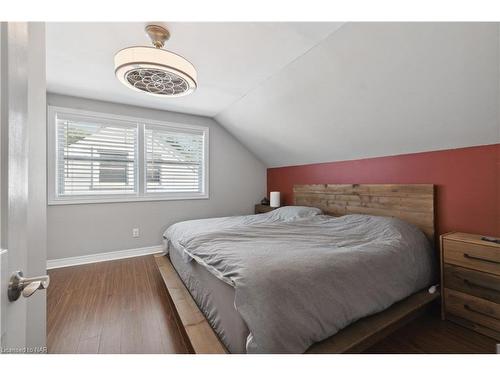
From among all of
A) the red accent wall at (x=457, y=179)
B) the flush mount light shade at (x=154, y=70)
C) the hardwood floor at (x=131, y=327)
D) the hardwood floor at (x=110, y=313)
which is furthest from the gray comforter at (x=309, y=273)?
the flush mount light shade at (x=154, y=70)

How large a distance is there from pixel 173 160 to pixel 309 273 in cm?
314

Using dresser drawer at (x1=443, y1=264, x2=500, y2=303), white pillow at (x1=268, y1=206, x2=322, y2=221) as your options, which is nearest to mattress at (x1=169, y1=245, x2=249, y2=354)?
white pillow at (x1=268, y1=206, x2=322, y2=221)

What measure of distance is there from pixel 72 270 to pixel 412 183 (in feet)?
14.1

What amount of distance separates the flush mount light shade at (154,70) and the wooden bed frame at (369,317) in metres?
1.77

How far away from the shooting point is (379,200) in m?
2.66

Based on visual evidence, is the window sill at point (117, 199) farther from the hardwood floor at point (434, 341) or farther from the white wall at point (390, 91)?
the hardwood floor at point (434, 341)

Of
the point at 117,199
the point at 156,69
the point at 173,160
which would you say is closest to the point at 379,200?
the point at 156,69

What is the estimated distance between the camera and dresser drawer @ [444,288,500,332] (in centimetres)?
155

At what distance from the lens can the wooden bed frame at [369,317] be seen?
4.15 feet

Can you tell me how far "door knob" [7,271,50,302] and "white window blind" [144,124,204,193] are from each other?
3160 mm

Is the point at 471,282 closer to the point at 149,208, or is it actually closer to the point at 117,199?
the point at 149,208

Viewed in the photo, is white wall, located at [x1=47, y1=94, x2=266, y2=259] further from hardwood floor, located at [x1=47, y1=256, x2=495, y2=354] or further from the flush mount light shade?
the flush mount light shade

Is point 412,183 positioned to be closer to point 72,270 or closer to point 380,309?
point 380,309
